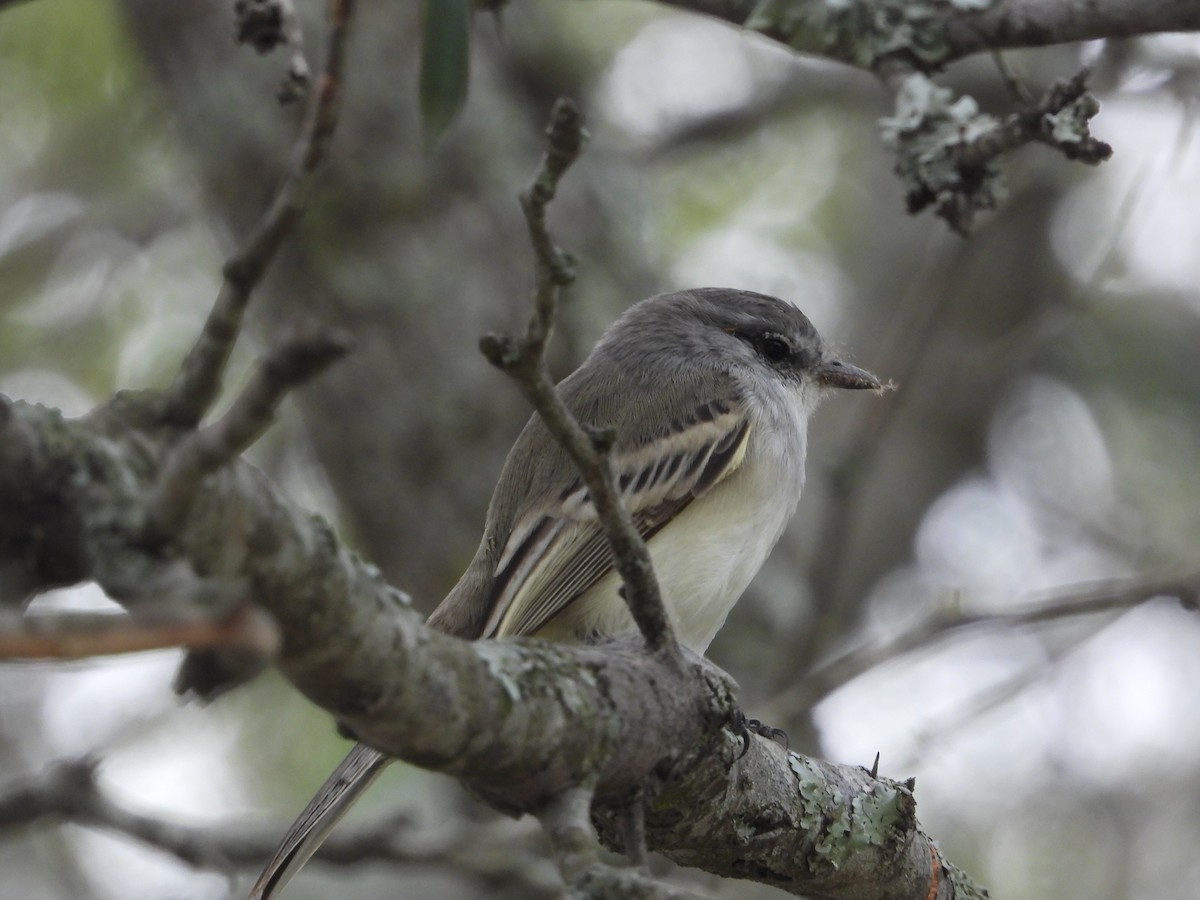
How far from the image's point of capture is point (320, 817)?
10.1 feet

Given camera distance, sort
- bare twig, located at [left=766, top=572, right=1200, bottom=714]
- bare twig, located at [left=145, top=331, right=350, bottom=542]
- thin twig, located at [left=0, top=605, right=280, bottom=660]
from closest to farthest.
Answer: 1. thin twig, located at [left=0, top=605, right=280, bottom=660]
2. bare twig, located at [left=145, top=331, right=350, bottom=542]
3. bare twig, located at [left=766, top=572, right=1200, bottom=714]

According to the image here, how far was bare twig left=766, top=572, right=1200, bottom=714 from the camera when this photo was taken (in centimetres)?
430

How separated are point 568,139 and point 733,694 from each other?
1.12m

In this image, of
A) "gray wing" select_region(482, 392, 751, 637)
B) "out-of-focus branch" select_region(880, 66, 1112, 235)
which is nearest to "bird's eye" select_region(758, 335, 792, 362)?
"gray wing" select_region(482, 392, 751, 637)

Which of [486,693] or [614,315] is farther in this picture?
[614,315]

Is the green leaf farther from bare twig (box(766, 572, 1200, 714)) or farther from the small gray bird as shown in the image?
bare twig (box(766, 572, 1200, 714))

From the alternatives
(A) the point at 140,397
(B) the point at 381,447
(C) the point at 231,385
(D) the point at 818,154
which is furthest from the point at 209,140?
(A) the point at 140,397

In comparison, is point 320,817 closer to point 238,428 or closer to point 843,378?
point 238,428

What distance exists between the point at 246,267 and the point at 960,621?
3.70m

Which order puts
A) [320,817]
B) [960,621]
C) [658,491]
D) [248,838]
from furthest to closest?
[960,621] → [248,838] → [658,491] → [320,817]

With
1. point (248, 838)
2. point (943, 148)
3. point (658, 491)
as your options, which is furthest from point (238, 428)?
point (248, 838)

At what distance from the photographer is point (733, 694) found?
8.23 ft

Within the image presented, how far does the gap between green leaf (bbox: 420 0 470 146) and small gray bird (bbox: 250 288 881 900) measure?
857mm

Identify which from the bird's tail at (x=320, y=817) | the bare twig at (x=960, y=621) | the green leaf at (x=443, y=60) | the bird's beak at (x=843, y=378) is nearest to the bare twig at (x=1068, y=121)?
the green leaf at (x=443, y=60)
